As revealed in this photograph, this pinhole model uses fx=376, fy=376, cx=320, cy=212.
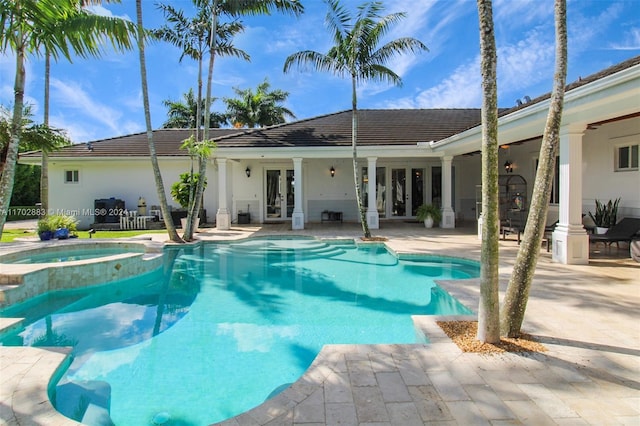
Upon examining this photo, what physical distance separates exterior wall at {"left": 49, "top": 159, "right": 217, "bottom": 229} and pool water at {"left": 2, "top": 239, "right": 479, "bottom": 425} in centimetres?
884

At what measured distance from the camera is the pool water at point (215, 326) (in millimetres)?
3852

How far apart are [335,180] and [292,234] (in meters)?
5.84

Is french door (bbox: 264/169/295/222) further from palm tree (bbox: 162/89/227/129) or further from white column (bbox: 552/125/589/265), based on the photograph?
palm tree (bbox: 162/89/227/129)

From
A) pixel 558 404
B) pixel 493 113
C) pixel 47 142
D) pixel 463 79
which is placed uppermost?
pixel 463 79

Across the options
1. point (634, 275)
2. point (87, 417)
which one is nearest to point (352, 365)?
point (87, 417)

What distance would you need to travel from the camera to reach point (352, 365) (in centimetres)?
368

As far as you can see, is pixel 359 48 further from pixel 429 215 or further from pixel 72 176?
pixel 72 176

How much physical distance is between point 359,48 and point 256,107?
2370 centimetres

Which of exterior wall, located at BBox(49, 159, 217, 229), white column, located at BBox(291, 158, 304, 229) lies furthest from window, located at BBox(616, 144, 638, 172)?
exterior wall, located at BBox(49, 159, 217, 229)

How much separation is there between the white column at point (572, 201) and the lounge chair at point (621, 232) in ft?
2.92

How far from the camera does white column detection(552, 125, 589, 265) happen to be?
8.26 metres

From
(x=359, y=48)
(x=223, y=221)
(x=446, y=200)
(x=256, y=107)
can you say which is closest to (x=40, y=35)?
(x=359, y=48)

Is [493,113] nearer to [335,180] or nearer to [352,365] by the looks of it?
[352,365]

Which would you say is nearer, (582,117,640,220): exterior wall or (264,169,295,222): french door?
(582,117,640,220): exterior wall
